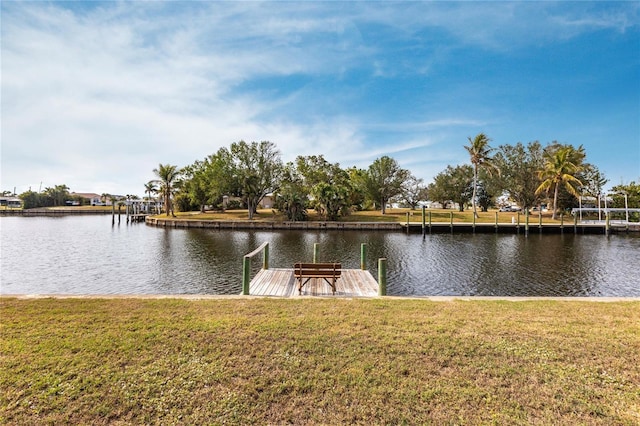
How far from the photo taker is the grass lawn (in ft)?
12.1

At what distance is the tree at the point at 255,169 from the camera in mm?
48250

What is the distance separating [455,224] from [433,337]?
3807 centimetres

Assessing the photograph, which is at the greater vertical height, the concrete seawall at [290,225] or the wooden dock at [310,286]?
the concrete seawall at [290,225]

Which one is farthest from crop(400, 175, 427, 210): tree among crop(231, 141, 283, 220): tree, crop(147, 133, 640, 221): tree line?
crop(231, 141, 283, 220): tree

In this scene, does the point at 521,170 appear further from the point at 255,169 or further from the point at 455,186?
the point at 255,169

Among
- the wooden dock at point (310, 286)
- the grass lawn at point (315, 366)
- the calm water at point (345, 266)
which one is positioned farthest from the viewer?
the calm water at point (345, 266)

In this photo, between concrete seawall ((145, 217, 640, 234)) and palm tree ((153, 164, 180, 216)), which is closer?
concrete seawall ((145, 217, 640, 234))

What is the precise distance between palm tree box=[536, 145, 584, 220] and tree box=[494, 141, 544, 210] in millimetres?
1630

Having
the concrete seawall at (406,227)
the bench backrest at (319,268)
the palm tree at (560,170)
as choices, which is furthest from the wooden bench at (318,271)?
the palm tree at (560,170)

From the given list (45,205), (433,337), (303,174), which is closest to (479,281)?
(433,337)

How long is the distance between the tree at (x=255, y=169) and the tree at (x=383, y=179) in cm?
1579

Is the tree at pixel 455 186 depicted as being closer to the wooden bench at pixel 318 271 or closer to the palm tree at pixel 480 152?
the palm tree at pixel 480 152

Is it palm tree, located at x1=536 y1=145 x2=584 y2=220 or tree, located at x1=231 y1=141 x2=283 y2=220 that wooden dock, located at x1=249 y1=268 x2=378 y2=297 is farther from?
palm tree, located at x1=536 y1=145 x2=584 y2=220

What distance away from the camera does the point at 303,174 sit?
188 feet
